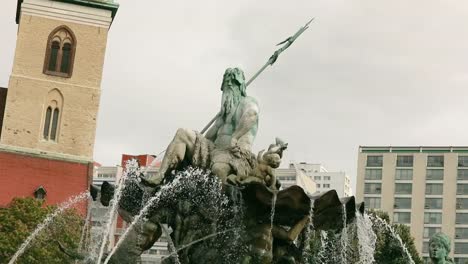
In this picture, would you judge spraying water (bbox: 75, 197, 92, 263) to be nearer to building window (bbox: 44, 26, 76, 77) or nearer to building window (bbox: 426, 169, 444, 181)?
building window (bbox: 44, 26, 76, 77)

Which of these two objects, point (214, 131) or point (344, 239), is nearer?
point (214, 131)

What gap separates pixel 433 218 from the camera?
120m

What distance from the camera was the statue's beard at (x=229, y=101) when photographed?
44.7ft

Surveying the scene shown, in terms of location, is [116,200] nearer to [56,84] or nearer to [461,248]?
[56,84]

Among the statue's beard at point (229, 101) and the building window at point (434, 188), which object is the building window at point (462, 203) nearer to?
the building window at point (434, 188)

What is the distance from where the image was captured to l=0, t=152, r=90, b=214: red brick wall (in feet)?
227

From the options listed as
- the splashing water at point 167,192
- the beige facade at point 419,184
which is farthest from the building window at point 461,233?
the splashing water at point 167,192

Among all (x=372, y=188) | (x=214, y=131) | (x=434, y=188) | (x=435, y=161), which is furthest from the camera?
(x=372, y=188)

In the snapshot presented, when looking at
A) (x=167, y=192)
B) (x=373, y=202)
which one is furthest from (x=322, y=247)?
(x=373, y=202)

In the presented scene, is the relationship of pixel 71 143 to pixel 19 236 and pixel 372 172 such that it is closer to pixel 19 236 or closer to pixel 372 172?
pixel 19 236

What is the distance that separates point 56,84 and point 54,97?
0.90 m

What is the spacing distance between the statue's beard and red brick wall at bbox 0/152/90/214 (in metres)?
Result: 55.8

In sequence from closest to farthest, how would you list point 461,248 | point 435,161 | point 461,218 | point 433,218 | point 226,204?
1. point 226,204
2. point 461,248
3. point 461,218
4. point 433,218
5. point 435,161

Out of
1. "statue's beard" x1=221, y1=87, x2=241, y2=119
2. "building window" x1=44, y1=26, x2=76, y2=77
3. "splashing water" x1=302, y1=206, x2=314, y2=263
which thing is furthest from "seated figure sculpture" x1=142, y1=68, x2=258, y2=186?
"building window" x1=44, y1=26, x2=76, y2=77
